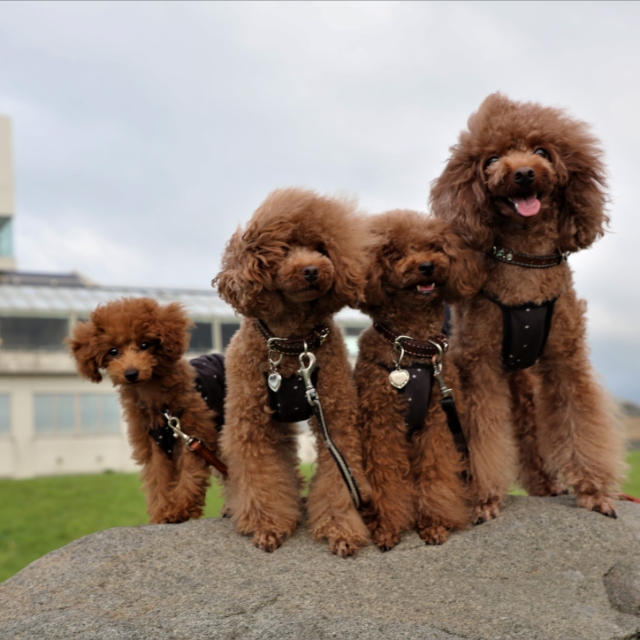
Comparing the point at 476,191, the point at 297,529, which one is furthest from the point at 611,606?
the point at 476,191

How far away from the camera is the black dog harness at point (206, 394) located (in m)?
4.13

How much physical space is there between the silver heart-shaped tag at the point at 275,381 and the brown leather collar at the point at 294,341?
121 mm

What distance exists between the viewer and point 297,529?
3768mm

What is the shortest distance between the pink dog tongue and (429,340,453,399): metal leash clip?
0.79 metres

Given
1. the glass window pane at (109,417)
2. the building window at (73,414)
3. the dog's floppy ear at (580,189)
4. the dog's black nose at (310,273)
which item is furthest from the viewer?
the glass window pane at (109,417)

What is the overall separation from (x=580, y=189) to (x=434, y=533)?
188cm

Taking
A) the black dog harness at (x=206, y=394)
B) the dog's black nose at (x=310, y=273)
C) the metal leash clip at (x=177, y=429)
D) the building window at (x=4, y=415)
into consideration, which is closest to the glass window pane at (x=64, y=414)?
the building window at (x=4, y=415)

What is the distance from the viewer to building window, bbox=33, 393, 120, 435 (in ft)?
60.0

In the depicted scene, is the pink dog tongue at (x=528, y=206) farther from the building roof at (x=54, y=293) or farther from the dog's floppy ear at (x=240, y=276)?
the building roof at (x=54, y=293)

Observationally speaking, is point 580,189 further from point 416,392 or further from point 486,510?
point 486,510

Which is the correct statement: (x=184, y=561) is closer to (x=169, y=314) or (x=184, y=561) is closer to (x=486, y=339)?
(x=169, y=314)

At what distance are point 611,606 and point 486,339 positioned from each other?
4.53 ft

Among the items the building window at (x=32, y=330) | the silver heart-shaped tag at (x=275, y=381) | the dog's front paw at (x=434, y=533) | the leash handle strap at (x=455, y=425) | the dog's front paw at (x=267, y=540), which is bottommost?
the building window at (x=32, y=330)

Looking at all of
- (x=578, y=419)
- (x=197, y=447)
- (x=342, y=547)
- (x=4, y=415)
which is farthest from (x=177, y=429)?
(x=4, y=415)
